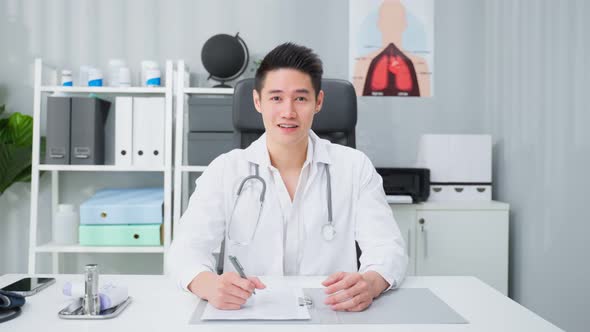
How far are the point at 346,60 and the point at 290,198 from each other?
1.53m

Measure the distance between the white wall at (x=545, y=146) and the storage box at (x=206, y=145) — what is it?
4.68 feet

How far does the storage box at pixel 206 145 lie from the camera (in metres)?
2.37

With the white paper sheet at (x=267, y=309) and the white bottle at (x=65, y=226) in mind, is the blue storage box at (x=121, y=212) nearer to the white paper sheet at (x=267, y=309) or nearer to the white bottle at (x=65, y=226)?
the white bottle at (x=65, y=226)

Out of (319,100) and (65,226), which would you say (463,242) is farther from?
(65,226)

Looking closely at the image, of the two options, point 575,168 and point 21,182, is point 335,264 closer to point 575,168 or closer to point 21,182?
point 575,168

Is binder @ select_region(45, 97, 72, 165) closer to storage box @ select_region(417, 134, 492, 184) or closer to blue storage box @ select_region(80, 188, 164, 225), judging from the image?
blue storage box @ select_region(80, 188, 164, 225)

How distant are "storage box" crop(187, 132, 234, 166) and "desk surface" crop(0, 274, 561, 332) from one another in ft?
3.93

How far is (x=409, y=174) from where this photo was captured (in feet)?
7.95

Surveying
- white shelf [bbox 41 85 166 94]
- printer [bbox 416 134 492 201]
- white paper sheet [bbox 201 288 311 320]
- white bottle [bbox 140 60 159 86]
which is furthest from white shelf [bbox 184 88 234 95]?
white paper sheet [bbox 201 288 311 320]

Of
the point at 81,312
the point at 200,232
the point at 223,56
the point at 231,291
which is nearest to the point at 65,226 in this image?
the point at 223,56

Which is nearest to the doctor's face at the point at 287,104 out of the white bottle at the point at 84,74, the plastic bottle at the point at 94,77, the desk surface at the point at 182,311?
the desk surface at the point at 182,311

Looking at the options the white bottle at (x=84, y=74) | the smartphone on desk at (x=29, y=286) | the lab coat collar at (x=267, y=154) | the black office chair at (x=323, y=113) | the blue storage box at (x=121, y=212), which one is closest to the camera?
the smartphone on desk at (x=29, y=286)

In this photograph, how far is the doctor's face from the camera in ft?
4.68

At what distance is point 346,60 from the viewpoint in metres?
2.79
